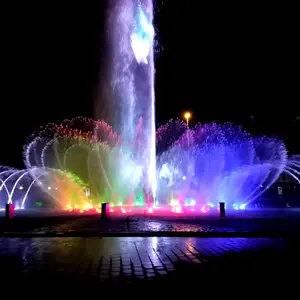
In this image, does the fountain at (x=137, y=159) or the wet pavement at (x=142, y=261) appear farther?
the fountain at (x=137, y=159)

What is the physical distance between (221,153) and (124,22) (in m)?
20.6

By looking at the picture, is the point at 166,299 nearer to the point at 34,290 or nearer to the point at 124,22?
the point at 34,290

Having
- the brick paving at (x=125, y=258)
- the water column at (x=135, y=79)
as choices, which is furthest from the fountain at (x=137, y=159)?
the brick paving at (x=125, y=258)

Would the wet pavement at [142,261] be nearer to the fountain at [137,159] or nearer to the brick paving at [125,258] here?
the brick paving at [125,258]

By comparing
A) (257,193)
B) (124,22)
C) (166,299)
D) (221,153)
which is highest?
(124,22)

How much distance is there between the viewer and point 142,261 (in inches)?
340

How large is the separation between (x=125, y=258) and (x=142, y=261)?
0.53 m

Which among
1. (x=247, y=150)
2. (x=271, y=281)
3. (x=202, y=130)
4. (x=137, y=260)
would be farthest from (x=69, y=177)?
(x=271, y=281)

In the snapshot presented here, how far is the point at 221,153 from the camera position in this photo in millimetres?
46344

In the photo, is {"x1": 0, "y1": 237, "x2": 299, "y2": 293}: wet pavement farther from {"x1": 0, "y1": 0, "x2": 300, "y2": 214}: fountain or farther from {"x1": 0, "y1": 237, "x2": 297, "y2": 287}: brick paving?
{"x1": 0, "y1": 0, "x2": 300, "y2": 214}: fountain

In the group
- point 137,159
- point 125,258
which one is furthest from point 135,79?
point 125,258

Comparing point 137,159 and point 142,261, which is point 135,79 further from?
point 142,261

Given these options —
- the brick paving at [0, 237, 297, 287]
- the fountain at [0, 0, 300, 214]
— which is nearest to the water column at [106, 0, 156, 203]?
the fountain at [0, 0, 300, 214]

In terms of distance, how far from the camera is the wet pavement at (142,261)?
22.6 ft
